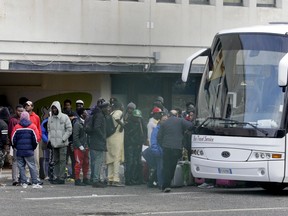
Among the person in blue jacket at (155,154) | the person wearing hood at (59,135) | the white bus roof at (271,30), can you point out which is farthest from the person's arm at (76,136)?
the white bus roof at (271,30)

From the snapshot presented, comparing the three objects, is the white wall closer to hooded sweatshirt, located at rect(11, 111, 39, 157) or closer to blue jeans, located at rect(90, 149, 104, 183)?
hooded sweatshirt, located at rect(11, 111, 39, 157)

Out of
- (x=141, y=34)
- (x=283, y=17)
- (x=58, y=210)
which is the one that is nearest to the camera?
(x=58, y=210)

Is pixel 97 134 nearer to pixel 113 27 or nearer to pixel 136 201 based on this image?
pixel 136 201

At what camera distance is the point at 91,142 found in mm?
22641

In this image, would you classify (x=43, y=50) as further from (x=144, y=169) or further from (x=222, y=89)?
(x=222, y=89)

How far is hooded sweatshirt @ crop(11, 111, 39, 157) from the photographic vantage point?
22.4m

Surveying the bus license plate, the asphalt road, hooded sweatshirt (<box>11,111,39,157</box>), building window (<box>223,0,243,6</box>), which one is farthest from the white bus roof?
building window (<box>223,0,243,6</box>)

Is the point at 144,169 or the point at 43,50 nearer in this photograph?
the point at 144,169

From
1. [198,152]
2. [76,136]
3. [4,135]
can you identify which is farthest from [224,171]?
[4,135]

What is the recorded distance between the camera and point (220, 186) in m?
23.3

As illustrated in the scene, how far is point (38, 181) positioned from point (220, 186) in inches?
157

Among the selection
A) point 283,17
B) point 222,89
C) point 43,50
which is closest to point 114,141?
point 222,89

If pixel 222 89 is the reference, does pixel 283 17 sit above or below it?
above

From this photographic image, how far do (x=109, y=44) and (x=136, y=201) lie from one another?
387 inches
